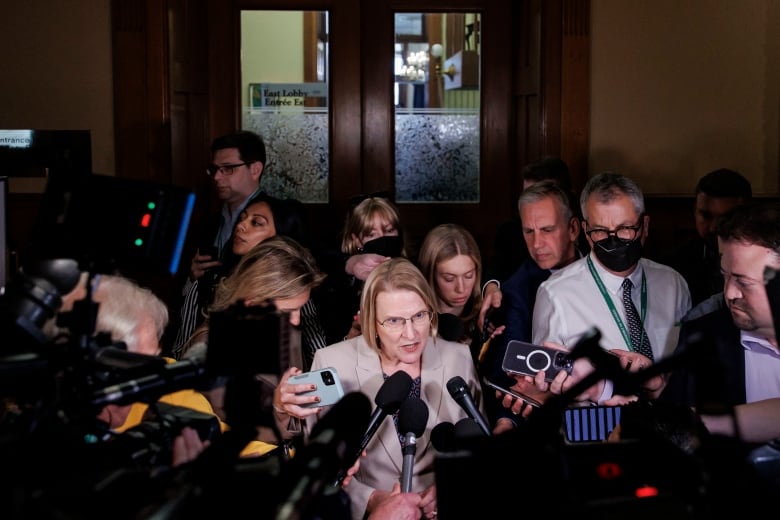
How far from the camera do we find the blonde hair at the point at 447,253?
3553 millimetres

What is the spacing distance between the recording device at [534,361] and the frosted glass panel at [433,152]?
118 inches

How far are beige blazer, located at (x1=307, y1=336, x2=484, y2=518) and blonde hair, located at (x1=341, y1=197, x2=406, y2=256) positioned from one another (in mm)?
1071

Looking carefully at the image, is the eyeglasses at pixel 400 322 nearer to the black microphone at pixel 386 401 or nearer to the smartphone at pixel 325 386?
the smartphone at pixel 325 386

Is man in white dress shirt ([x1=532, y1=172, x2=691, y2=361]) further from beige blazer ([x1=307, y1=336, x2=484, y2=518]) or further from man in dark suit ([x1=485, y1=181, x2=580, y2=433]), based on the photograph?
beige blazer ([x1=307, y1=336, x2=484, y2=518])

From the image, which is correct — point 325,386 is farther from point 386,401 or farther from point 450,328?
point 450,328

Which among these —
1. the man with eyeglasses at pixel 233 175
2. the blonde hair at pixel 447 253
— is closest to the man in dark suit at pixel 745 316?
the blonde hair at pixel 447 253

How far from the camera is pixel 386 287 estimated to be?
2830mm

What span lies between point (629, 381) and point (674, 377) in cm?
151

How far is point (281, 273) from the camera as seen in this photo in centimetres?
309

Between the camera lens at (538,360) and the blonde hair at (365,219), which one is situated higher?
the blonde hair at (365,219)

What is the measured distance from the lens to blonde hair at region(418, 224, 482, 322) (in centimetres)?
355

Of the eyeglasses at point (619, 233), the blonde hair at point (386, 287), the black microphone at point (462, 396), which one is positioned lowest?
the black microphone at point (462, 396)

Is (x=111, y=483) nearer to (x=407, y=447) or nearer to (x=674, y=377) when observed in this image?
(x=407, y=447)

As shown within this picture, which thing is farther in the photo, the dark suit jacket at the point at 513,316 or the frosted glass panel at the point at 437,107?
the frosted glass panel at the point at 437,107
